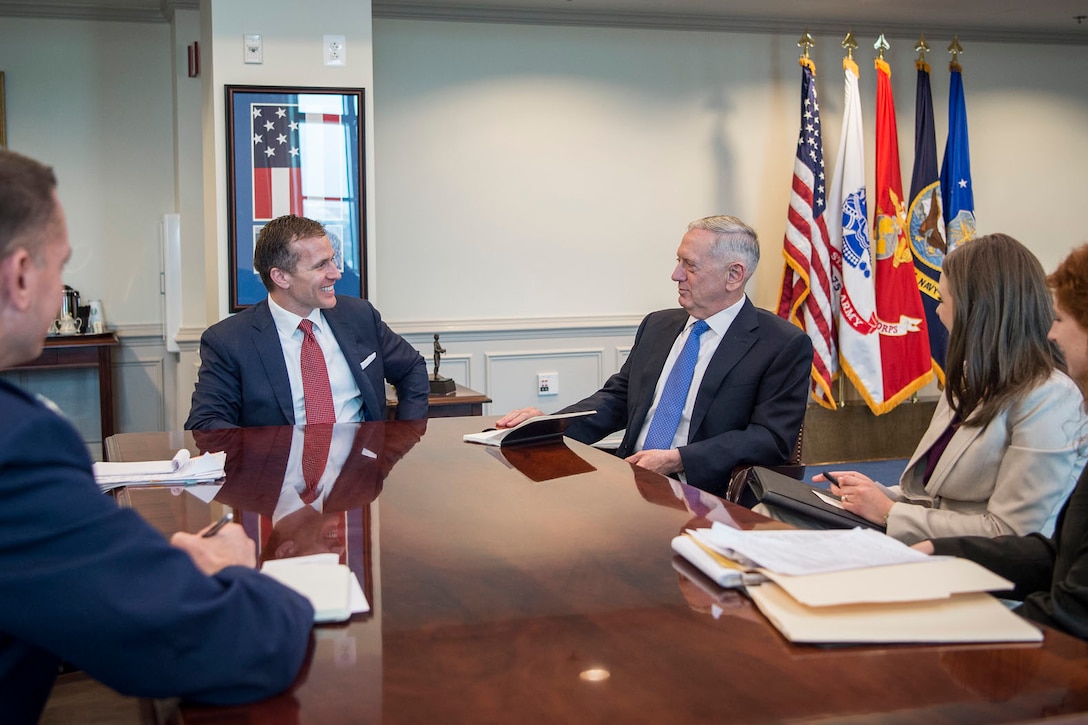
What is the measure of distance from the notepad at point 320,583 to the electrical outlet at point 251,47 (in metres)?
3.40

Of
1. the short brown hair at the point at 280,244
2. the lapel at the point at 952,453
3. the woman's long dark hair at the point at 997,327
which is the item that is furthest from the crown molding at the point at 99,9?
the lapel at the point at 952,453

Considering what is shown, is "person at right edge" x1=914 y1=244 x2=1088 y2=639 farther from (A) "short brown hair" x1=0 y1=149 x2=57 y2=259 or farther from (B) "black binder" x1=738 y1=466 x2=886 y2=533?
(A) "short brown hair" x1=0 y1=149 x2=57 y2=259

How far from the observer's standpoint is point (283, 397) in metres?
3.02

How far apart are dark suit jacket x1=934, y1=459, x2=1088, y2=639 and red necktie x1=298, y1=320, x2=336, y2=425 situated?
6.36ft

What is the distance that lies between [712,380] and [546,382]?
2608 mm

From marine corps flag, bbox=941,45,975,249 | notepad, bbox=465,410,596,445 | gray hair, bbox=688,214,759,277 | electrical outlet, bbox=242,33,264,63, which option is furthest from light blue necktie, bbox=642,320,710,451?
marine corps flag, bbox=941,45,975,249

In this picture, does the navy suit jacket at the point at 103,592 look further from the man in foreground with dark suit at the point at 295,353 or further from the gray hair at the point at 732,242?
the gray hair at the point at 732,242

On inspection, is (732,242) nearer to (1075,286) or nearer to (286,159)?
(1075,286)

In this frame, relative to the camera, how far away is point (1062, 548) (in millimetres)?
1468

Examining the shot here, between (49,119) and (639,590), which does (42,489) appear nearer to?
(639,590)

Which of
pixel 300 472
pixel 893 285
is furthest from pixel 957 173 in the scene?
pixel 300 472

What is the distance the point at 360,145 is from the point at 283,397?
1764 mm

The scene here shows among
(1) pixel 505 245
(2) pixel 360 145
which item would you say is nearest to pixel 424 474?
(2) pixel 360 145

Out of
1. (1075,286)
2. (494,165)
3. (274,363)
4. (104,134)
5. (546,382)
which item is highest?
(104,134)
